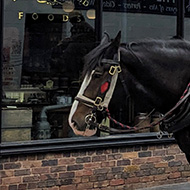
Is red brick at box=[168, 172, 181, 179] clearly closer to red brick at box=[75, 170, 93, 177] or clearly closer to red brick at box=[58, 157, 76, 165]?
red brick at box=[75, 170, 93, 177]

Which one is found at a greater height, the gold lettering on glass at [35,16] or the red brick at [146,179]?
the gold lettering on glass at [35,16]

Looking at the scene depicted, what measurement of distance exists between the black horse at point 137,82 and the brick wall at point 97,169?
7.44 feet

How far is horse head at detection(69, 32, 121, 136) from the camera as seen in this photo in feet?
10.9

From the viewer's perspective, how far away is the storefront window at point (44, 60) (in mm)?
5586

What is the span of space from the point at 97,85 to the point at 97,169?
2872 mm

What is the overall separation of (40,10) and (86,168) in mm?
2534

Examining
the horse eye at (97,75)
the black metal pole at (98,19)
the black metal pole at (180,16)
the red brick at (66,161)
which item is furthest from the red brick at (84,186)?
the black metal pole at (180,16)

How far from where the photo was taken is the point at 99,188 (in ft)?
19.5

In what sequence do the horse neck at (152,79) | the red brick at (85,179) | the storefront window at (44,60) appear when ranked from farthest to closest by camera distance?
the red brick at (85,179) → the storefront window at (44,60) → the horse neck at (152,79)

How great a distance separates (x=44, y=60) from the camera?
586 cm

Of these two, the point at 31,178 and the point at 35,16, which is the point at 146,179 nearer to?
the point at 31,178

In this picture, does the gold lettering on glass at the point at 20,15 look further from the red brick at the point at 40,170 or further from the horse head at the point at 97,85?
the horse head at the point at 97,85

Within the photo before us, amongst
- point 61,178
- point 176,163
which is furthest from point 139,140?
point 61,178

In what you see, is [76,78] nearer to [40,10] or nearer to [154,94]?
[40,10]
